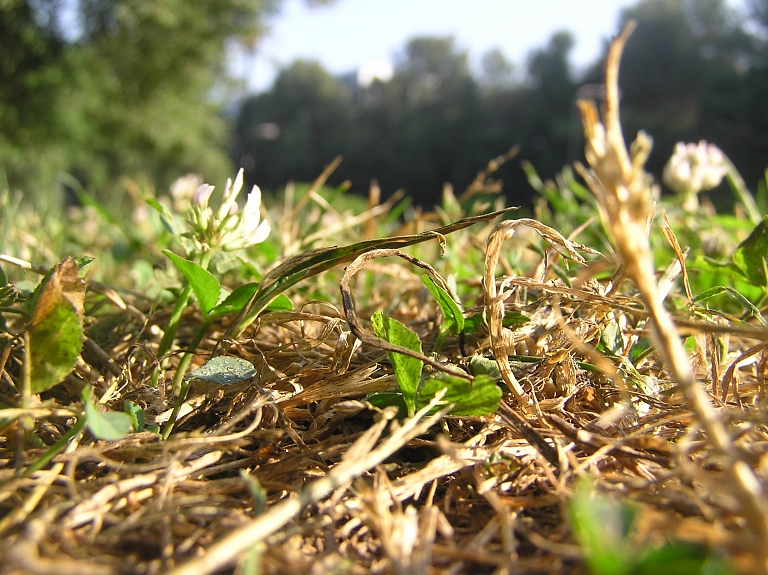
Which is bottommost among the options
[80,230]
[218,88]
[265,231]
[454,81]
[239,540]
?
[239,540]

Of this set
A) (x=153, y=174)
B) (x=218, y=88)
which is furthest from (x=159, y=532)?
(x=153, y=174)

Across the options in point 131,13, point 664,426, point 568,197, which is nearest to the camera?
point 664,426

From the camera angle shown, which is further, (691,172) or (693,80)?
(693,80)

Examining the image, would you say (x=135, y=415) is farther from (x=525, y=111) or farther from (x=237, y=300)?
(x=525, y=111)

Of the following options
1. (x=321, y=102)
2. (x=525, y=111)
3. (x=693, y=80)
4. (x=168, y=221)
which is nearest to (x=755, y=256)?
(x=168, y=221)

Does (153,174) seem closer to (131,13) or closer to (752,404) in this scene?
(131,13)

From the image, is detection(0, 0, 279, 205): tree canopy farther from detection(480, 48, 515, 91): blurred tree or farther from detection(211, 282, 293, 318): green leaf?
detection(480, 48, 515, 91): blurred tree
